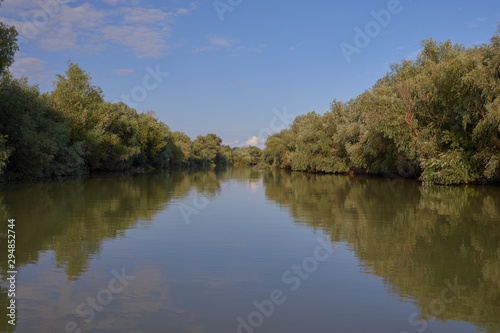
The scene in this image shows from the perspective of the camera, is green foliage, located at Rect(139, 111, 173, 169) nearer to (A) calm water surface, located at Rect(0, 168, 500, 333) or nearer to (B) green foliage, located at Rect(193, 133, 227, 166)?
(A) calm water surface, located at Rect(0, 168, 500, 333)

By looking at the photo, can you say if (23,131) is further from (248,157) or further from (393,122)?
(248,157)

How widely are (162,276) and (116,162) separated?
49084 millimetres

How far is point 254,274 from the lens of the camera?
22.2 ft

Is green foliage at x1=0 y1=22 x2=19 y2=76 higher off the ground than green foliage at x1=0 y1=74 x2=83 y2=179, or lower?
higher

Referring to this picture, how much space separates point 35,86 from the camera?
3475cm

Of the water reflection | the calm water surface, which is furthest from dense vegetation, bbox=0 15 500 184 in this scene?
the calm water surface

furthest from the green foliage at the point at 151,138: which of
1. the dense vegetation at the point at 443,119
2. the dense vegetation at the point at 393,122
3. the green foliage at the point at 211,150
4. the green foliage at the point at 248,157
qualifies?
the green foliage at the point at 248,157

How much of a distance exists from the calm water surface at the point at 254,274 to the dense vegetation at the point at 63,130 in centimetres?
1523

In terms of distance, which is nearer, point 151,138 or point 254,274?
point 254,274

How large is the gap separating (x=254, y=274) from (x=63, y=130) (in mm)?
31737

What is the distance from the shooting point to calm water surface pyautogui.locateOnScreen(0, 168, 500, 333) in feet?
15.9

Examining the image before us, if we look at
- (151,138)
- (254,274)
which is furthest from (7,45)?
(151,138)

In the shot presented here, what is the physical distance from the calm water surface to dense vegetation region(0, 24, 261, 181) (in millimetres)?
15230

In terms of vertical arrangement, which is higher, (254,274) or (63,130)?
(63,130)
